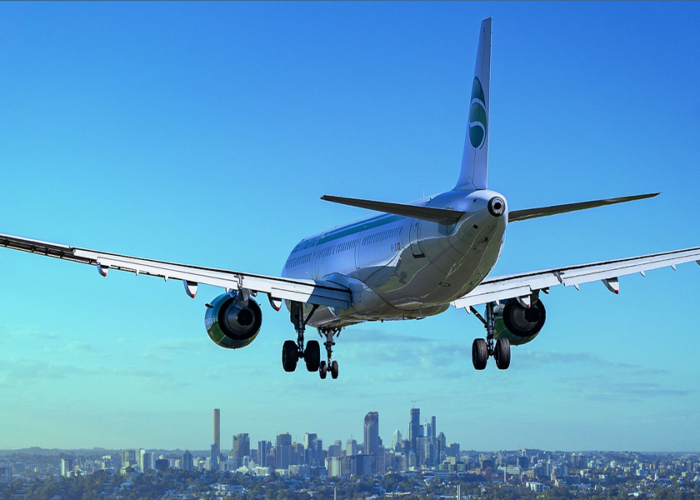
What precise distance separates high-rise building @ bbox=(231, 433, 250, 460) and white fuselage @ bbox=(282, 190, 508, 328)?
115 metres

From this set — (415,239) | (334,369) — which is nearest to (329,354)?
(334,369)

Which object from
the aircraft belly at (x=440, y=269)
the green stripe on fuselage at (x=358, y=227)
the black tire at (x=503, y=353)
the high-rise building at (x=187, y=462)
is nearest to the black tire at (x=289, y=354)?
the green stripe on fuselage at (x=358, y=227)

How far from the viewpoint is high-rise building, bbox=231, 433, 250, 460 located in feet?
526

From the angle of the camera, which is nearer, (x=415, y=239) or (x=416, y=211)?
(x=416, y=211)

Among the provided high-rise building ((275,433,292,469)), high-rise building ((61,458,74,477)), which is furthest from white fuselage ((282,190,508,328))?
high-rise building ((275,433,292,469))

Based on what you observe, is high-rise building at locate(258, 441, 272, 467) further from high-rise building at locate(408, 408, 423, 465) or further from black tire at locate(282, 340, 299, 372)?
black tire at locate(282, 340, 299, 372)

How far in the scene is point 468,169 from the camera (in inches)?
1554

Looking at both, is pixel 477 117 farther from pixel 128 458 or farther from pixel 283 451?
pixel 283 451

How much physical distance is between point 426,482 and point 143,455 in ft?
133

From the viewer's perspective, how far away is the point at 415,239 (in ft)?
127

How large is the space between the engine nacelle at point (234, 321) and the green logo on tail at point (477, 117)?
1115cm

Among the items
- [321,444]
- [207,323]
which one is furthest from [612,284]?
[321,444]

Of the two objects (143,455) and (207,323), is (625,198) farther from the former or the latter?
(143,455)

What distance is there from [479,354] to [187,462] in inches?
4552
